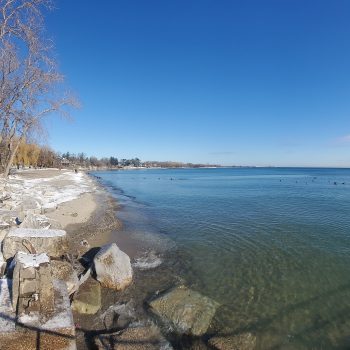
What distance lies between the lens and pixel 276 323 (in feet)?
27.9

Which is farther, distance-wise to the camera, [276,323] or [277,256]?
[277,256]

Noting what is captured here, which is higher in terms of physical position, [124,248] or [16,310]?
[16,310]

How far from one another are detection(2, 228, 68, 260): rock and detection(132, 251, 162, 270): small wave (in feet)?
10.2

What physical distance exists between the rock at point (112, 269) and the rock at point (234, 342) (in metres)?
3.74

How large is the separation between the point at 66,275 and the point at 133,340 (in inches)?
115

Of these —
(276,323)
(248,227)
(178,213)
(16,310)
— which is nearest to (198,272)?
(276,323)

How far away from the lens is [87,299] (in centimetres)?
863

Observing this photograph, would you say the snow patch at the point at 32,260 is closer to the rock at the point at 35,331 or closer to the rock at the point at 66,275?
the rock at the point at 35,331

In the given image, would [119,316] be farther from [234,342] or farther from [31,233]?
[31,233]

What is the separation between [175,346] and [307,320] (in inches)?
161

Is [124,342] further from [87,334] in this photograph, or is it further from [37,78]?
[37,78]

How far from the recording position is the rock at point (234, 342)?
7.40 meters

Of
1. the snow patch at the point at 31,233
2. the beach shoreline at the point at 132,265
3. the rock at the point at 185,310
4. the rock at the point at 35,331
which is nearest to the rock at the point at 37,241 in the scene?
the snow patch at the point at 31,233

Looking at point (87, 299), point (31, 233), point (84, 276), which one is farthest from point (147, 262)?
point (31, 233)
